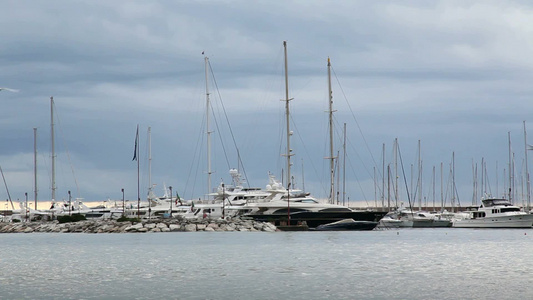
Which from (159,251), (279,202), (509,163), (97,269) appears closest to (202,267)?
(97,269)

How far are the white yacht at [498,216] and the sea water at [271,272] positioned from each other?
3964 centimetres

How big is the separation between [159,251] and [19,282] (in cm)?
2476

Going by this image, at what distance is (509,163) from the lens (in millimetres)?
132375

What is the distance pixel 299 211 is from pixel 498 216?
2962 centimetres

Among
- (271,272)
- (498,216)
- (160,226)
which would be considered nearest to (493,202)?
(498,216)

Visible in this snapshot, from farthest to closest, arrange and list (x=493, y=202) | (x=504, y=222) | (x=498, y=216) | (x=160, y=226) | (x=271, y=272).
→ (x=493, y=202), (x=498, y=216), (x=504, y=222), (x=160, y=226), (x=271, y=272)

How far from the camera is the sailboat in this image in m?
94.2

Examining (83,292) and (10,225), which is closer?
(83,292)

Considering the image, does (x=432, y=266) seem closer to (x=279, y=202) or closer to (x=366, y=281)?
(x=366, y=281)

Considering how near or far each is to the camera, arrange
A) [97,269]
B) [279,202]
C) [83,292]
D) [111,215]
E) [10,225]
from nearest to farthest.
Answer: [83,292] < [97,269] < [279,202] < [10,225] < [111,215]

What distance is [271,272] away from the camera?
136 ft

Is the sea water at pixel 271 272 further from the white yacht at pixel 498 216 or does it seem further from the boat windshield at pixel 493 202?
the boat windshield at pixel 493 202

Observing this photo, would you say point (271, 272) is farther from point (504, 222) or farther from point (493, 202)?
point (493, 202)

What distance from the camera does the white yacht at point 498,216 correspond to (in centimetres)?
10419
